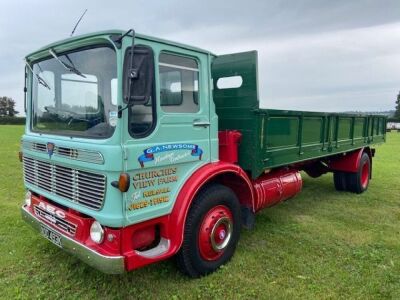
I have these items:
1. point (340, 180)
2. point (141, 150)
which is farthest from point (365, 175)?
point (141, 150)

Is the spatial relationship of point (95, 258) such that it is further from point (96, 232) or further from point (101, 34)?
point (101, 34)

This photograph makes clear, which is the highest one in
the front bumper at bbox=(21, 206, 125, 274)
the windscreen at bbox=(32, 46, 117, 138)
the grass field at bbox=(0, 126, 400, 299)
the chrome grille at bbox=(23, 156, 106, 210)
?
the windscreen at bbox=(32, 46, 117, 138)

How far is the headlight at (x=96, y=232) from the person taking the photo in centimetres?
323

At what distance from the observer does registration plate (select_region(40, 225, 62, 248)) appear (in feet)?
11.5

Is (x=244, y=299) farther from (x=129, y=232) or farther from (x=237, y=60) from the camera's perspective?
(x=237, y=60)

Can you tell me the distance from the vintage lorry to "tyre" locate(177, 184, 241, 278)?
0.04ft

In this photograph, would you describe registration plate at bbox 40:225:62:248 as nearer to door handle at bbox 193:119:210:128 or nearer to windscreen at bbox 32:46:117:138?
windscreen at bbox 32:46:117:138

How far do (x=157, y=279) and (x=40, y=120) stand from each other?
2.09 metres

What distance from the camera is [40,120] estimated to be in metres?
3.98

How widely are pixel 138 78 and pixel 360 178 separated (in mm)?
6360

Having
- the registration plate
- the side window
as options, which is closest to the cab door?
the side window

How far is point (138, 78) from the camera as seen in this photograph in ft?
9.43

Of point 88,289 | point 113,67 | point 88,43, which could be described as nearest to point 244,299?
point 88,289

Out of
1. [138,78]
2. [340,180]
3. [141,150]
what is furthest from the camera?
[340,180]
